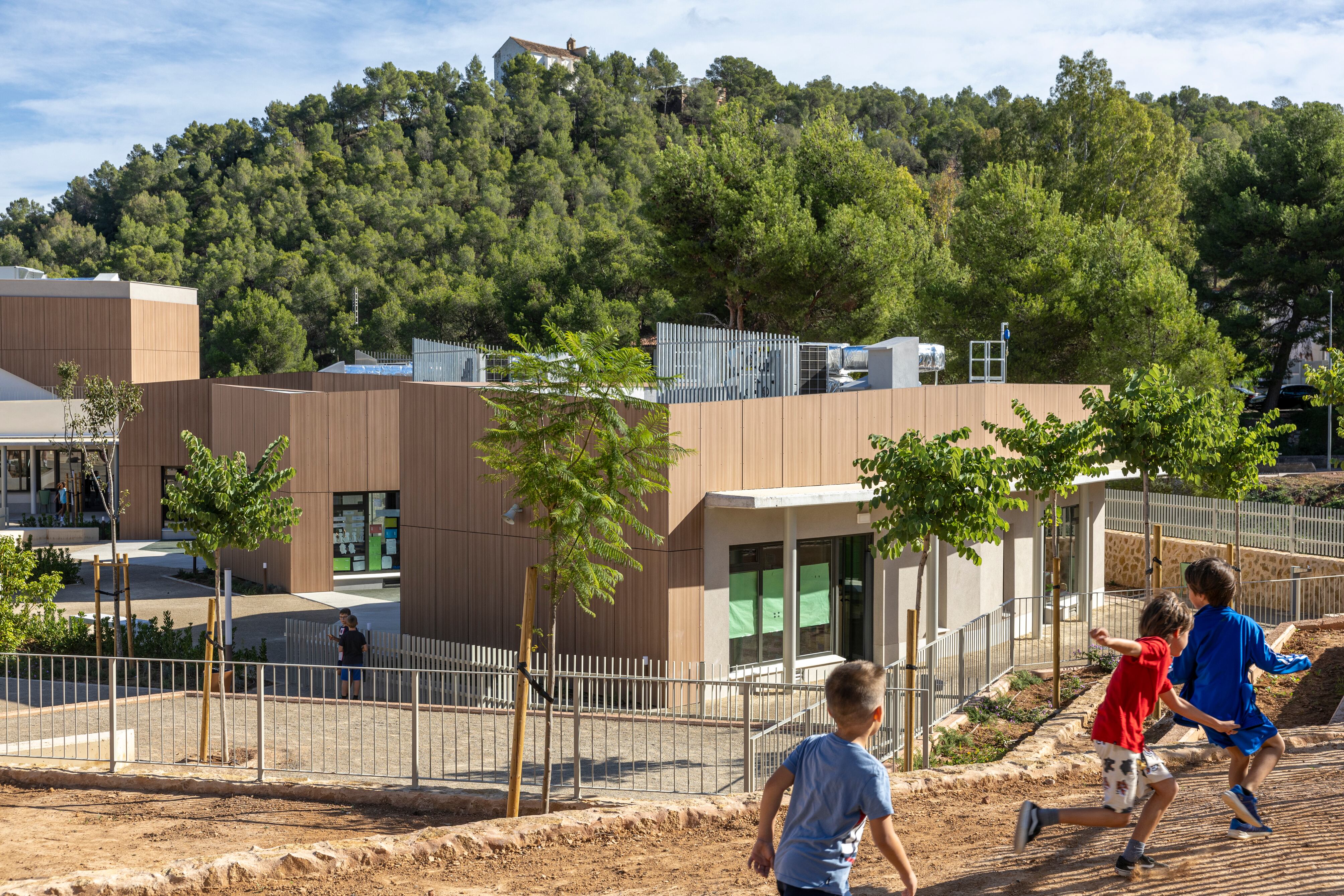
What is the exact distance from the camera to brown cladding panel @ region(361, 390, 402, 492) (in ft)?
93.0

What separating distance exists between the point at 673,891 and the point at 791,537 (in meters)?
10.7

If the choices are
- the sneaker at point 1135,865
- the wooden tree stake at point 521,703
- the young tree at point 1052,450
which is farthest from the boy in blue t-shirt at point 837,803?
the young tree at point 1052,450

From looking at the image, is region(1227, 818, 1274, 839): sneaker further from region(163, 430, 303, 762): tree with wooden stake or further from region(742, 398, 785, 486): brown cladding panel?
region(163, 430, 303, 762): tree with wooden stake

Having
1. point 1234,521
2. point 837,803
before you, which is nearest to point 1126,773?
point 837,803

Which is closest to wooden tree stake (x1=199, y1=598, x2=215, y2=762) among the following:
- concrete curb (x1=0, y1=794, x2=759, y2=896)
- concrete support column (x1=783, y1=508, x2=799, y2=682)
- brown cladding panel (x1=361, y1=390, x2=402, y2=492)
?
concrete curb (x1=0, y1=794, x2=759, y2=896)

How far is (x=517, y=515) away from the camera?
58.7ft

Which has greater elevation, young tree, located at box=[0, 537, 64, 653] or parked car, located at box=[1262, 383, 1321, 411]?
parked car, located at box=[1262, 383, 1321, 411]

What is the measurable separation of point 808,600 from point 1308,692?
750cm

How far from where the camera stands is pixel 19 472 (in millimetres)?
40094

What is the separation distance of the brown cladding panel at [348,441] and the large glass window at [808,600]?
13.9 meters

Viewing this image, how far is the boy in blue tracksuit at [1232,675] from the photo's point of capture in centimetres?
647

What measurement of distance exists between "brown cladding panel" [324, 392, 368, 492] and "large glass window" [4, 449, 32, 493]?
18556 millimetres

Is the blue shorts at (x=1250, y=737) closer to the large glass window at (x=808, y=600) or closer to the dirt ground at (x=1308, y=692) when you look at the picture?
the dirt ground at (x=1308, y=692)

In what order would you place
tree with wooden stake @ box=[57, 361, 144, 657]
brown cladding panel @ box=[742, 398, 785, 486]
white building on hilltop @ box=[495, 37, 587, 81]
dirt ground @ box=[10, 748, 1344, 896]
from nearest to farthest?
dirt ground @ box=[10, 748, 1344, 896]
brown cladding panel @ box=[742, 398, 785, 486]
tree with wooden stake @ box=[57, 361, 144, 657]
white building on hilltop @ box=[495, 37, 587, 81]
